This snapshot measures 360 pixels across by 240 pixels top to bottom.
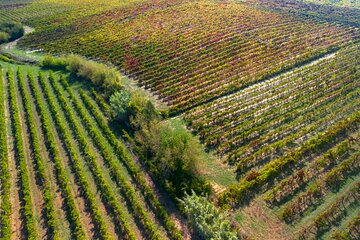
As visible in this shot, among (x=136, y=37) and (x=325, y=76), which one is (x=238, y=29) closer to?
(x=136, y=37)

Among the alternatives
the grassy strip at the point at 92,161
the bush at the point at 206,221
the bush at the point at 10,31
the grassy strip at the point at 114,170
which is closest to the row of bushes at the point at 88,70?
the grassy strip at the point at 114,170

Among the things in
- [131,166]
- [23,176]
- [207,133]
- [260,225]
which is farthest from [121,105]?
[260,225]

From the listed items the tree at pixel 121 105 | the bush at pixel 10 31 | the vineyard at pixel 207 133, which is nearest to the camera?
the vineyard at pixel 207 133

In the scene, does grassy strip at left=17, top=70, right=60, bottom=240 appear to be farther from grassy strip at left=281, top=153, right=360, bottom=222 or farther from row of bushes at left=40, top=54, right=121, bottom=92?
grassy strip at left=281, top=153, right=360, bottom=222

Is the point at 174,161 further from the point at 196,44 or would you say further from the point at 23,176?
the point at 196,44

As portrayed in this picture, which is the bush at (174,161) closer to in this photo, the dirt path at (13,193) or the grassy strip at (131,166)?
the grassy strip at (131,166)

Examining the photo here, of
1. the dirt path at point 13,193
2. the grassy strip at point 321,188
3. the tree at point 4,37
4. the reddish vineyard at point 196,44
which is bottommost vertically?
the grassy strip at point 321,188

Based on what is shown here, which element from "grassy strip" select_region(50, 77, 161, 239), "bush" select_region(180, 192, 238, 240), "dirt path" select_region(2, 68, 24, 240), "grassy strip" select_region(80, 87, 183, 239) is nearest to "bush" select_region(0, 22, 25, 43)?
"grassy strip" select_region(50, 77, 161, 239)

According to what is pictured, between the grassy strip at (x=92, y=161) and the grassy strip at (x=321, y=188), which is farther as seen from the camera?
the grassy strip at (x=92, y=161)
